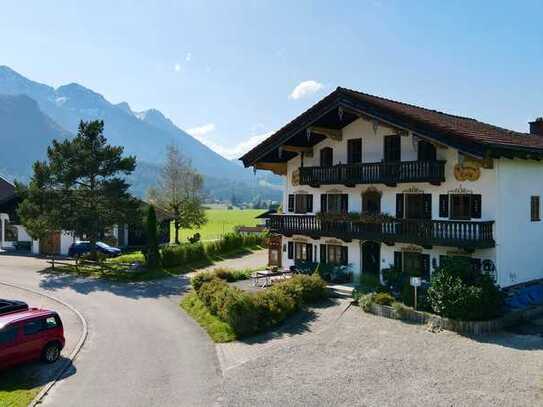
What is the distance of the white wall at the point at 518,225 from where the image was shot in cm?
2388

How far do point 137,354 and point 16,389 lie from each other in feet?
14.6

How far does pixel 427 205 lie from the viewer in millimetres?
26391

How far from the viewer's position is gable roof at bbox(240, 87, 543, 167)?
73.5 ft

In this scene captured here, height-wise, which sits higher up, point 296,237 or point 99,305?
point 296,237

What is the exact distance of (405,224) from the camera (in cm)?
2586

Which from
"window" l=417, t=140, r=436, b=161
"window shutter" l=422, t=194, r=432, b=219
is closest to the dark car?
"window shutter" l=422, t=194, r=432, b=219

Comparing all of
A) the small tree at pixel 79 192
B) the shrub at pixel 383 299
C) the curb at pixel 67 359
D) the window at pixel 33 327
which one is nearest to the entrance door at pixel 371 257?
the shrub at pixel 383 299

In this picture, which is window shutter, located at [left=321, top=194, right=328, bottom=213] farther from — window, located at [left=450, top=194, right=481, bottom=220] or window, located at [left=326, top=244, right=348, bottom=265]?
window, located at [left=450, top=194, right=481, bottom=220]

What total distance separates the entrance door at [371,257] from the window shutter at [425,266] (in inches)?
111

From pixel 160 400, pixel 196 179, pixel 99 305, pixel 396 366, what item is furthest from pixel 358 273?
pixel 196 179

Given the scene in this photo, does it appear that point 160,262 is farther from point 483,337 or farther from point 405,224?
point 483,337

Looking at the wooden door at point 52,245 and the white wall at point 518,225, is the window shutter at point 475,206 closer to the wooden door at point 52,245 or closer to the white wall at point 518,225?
the white wall at point 518,225

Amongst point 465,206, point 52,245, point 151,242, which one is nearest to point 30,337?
point 151,242

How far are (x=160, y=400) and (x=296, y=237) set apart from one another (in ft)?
62.2
